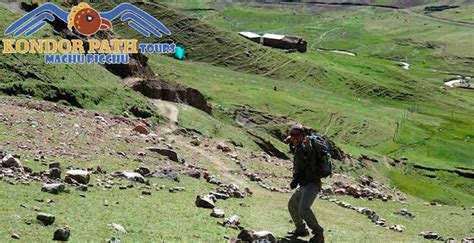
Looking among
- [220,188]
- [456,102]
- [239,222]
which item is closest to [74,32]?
[220,188]

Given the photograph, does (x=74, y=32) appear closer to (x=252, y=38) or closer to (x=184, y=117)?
(x=184, y=117)

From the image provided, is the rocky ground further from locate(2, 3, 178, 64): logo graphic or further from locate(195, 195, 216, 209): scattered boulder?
locate(2, 3, 178, 64): logo graphic

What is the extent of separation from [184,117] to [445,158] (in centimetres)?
6514

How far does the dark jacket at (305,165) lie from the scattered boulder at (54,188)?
22.1 ft

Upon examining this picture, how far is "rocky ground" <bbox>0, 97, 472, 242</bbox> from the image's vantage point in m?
17.7

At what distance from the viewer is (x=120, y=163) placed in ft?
78.8

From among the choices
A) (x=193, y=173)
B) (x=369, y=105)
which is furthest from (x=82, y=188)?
(x=369, y=105)

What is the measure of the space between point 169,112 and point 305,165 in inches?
1143

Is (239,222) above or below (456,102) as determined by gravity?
above

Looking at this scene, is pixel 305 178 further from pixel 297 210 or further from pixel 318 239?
pixel 318 239

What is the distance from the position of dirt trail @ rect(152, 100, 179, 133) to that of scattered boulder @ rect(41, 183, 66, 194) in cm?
2148

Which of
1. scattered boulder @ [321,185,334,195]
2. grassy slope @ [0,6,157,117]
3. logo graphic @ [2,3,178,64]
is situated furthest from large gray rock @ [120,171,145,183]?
logo graphic @ [2,3,178,64]

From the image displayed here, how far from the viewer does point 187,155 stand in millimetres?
31375

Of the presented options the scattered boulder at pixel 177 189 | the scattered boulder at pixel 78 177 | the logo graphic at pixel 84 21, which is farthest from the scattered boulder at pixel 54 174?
the logo graphic at pixel 84 21
